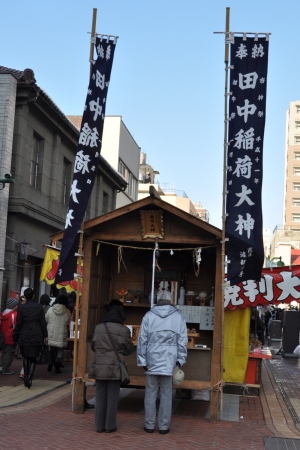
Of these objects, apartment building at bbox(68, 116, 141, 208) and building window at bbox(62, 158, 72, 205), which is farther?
apartment building at bbox(68, 116, 141, 208)

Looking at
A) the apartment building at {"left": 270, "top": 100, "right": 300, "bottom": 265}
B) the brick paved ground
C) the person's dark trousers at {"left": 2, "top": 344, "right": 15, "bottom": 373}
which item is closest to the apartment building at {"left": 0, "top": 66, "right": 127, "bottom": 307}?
the person's dark trousers at {"left": 2, "top": 344, "right": 15, "bottom": 373}

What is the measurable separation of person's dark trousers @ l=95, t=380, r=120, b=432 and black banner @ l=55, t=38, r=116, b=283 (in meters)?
2.09

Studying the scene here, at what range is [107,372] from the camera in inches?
361

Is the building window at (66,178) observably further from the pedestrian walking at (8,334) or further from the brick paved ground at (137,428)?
the brick paved ground at (137,428)

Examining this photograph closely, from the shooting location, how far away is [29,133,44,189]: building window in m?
22.0

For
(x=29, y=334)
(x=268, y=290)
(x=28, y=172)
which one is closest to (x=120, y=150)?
(x=28, y=172)

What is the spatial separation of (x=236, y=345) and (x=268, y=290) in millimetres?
1299

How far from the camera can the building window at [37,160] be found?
21984mm

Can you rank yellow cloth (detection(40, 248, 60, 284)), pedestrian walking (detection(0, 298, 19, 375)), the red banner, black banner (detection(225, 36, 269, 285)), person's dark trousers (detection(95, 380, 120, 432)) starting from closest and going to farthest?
person's dark trousers (detection(95, 380, 120, 432))
black banner (detection(225, 36, 269, 285))
the red banner
pedestrian walking (detection(0, 298, 19, 375))
yellow cloth (detection(40, 248, 60, 284))

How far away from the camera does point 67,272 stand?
10.7 metres

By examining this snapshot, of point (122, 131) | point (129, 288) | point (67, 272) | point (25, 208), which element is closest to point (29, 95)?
point (25, 208)

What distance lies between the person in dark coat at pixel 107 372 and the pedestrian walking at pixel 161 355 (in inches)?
12.2

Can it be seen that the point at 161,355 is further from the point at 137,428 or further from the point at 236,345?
the point at 236,345

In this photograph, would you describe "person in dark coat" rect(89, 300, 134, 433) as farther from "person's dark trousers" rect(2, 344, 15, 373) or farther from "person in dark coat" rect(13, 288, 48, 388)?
"person's dark trousers" rect(2, 344, 15, 373)
